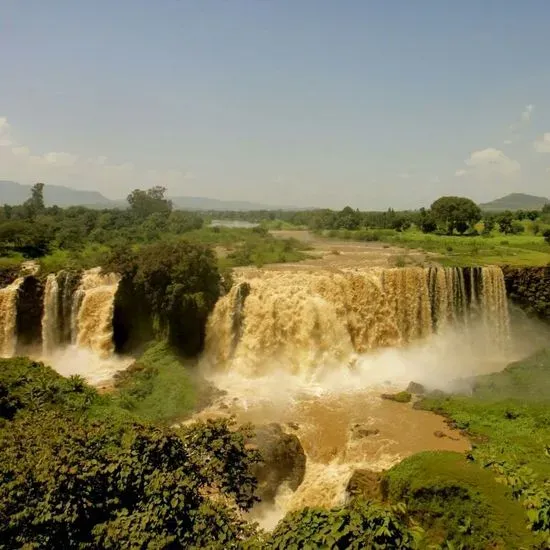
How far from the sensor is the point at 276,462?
Answer: 13.3m

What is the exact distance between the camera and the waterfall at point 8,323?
22.3 metres

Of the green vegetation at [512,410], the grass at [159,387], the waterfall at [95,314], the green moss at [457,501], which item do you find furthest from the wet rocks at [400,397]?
the waterfall at [95,314]

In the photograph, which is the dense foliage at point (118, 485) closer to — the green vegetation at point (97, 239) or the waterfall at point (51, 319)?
the waterfall at point (51, 319)

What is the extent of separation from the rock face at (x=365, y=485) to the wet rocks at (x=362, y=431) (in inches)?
121

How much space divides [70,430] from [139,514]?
8.40ft

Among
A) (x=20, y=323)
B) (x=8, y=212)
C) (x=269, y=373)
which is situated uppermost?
(x=8, y=212)

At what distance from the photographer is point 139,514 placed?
7.14 metres

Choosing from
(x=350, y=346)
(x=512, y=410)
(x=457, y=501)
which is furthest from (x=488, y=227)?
(x=457, y=501)

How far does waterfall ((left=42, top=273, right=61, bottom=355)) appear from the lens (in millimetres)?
22828

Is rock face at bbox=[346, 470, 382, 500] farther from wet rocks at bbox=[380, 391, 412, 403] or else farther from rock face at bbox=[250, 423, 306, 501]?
wet rocks at bbox=[380, 391, 412, 403]

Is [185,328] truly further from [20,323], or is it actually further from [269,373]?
[20,323]

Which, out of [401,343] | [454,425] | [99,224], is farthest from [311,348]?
[99,224]

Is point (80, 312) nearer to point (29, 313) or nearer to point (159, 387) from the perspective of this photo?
point (29, 313)

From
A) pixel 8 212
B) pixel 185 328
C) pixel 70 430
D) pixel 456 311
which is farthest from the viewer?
pixel 8 212
